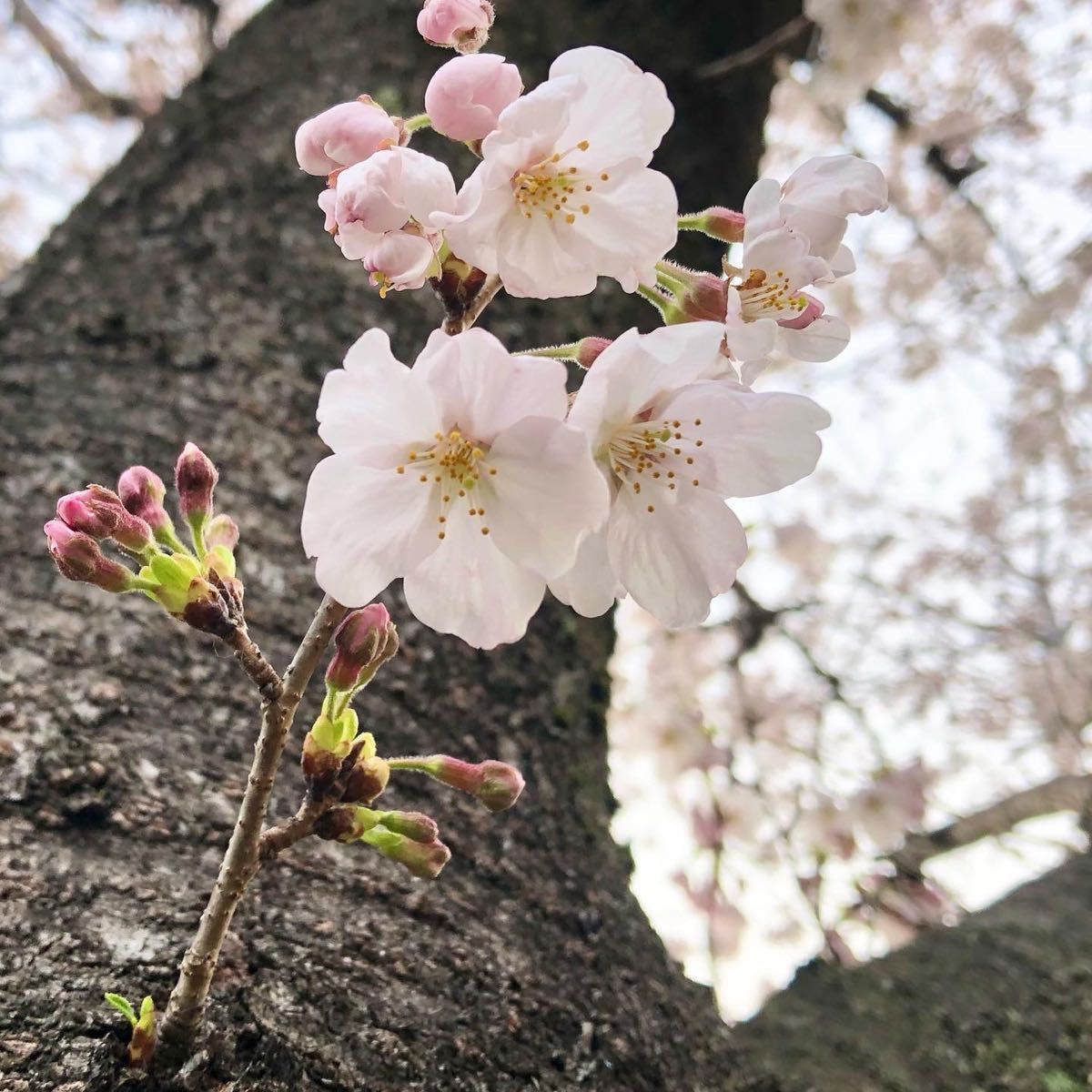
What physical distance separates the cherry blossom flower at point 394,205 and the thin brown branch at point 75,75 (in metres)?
3.26

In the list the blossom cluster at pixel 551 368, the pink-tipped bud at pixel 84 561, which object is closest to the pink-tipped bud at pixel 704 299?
the blossom cluster at pixel 551 368

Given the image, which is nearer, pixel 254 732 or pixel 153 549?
pixel 153 549

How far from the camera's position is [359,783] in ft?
1.89

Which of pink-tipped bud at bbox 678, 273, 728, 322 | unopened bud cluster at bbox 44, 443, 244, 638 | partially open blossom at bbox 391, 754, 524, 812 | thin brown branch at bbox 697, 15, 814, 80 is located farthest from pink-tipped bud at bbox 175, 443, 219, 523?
thin brown branch at bbox 697, 15, 814, 80

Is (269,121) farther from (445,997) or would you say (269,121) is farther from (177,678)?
(445,997)

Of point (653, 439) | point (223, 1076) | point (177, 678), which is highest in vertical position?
point (653, 439)

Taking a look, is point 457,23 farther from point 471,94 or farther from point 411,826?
point 411,826

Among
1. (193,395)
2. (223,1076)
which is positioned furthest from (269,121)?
(223,1076)

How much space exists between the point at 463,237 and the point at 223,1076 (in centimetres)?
58

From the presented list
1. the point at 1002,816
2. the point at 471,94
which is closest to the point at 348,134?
the point at 471,94

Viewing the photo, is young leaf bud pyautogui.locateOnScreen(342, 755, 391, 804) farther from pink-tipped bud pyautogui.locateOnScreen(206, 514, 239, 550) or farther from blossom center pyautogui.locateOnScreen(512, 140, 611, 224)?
blossom center pyautogui.locateOnScreen(512, 140, 611, 224)

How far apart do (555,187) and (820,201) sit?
0.62 feet

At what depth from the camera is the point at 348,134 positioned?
55 cm

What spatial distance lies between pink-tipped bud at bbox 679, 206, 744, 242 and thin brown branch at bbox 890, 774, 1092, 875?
5.51ft
